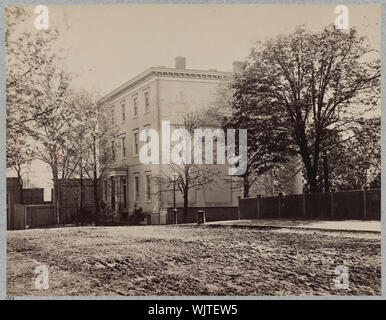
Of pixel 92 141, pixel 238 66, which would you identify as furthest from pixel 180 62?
pixel 92 141

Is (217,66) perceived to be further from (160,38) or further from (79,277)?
(79,277)

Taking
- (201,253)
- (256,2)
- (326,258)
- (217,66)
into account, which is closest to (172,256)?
(201,253)

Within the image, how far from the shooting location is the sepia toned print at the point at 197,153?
9.63 metres

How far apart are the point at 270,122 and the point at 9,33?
4.25 m

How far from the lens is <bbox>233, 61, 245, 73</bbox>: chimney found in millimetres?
10219

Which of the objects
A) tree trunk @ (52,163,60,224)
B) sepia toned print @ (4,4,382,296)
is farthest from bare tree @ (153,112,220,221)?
tree trunk @ (52,163,60,224)

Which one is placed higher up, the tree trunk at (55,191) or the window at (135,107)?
the window at (135,107)

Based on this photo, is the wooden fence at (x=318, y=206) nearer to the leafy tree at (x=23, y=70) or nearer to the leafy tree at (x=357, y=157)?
the leafy tree at (x=357, y=157)

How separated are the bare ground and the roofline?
2358 mm

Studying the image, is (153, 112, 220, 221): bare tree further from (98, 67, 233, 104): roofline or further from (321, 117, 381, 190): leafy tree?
(321, 117, 381, 190): leafy tree

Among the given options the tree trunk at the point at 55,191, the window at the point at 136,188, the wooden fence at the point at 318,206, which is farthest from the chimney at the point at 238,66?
the tree trunk at the point at 55,191

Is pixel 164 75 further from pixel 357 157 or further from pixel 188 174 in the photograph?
pixel 357 157

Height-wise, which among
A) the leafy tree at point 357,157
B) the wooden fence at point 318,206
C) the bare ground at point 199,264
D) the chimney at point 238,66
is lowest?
the bare ground at point 199,264

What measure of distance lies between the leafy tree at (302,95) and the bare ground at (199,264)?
1.32 m
